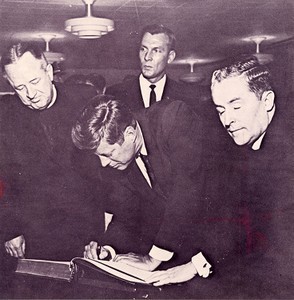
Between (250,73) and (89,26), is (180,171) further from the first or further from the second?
(89,26)

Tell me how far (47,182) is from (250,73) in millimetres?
1177

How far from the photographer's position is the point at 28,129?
3.54m

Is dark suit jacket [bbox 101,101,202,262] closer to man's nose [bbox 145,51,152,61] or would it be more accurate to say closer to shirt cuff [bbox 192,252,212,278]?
shirt cuff [bbox 192,252,212,278]

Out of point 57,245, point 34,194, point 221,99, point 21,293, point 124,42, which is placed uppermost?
point 124,42

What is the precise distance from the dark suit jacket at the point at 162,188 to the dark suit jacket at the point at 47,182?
0.14m

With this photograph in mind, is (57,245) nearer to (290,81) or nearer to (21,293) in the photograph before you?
(21,293)

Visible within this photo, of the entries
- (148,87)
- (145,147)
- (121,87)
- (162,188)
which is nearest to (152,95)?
(148,87)

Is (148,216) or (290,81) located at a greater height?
(290,81)

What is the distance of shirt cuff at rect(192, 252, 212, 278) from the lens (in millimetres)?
3564

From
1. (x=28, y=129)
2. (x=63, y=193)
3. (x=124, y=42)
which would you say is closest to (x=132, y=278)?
(x=63, y=193)

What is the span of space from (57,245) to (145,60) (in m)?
1.04

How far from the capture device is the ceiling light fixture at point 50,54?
3.47 metres

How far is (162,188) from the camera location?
140 inches

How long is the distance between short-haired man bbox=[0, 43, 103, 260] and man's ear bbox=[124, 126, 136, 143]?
262 mm
